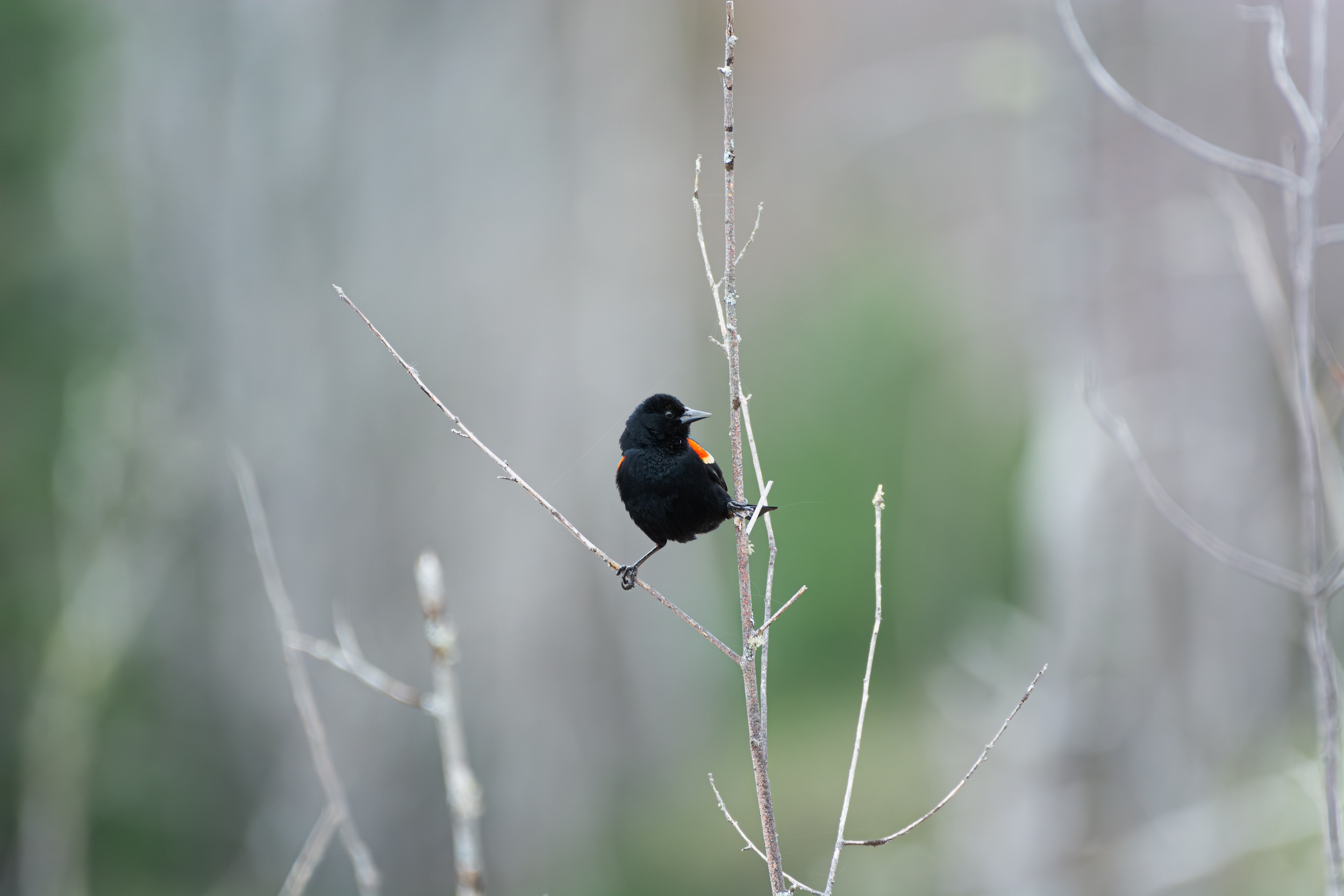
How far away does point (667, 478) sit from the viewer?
1991 millimetres

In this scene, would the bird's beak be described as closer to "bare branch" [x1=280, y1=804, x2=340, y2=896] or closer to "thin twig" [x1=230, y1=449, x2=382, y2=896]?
"thin twig" [x1=230, y1=449, x2=382, y2=896]

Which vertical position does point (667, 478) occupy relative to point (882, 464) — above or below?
below

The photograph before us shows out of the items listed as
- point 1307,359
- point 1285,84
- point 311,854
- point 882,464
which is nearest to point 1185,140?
point 1285,84

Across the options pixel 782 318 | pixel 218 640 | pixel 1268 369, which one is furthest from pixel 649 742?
pixel 782 318

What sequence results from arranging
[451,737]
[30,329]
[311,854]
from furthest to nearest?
[30,329] < [311,854] < [451,737]

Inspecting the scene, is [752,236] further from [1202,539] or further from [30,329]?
[30,329]

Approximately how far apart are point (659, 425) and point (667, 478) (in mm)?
178

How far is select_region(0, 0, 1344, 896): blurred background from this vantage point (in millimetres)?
4684

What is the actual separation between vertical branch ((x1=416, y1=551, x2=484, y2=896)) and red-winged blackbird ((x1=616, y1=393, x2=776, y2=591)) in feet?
1.92

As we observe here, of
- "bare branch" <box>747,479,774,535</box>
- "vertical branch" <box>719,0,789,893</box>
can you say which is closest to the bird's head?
"bare branch" <box>747,479,774,535</box>

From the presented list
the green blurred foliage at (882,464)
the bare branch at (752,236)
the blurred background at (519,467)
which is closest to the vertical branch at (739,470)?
the bare branch at (752,236)

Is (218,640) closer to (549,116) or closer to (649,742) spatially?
(649,742)

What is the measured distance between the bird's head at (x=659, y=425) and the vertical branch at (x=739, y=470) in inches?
25.0

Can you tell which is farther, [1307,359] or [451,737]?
[1307,359]
